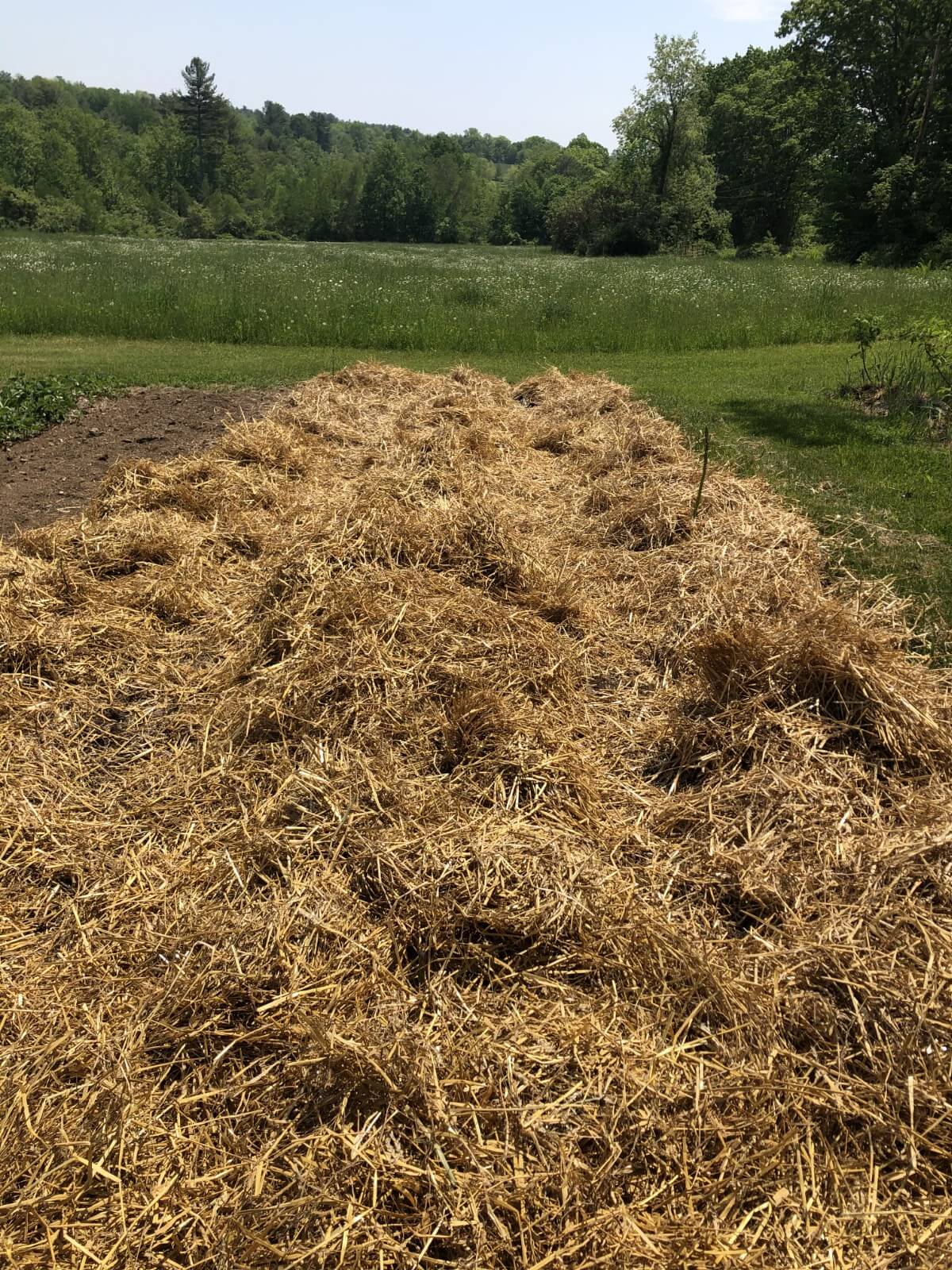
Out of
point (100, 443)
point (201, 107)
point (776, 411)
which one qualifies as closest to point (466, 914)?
point (100, 443)

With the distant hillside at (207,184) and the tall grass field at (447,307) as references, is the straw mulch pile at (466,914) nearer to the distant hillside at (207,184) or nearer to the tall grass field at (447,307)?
the tall grass field at (447,307)

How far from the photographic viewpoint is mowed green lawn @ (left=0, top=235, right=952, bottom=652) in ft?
21.6

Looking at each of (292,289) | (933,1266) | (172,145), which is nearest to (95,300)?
(292,289)

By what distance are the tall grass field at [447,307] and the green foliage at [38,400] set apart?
5265mm

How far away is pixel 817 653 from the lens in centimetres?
332

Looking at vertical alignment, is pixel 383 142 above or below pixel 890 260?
above

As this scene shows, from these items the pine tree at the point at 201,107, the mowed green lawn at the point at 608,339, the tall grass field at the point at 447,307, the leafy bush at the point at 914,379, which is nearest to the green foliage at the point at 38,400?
the mowed green lawn at the point at 608,339

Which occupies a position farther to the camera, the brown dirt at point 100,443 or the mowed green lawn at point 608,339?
the mowed green lawn at point 608,339

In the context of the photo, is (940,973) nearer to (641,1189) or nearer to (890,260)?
(641,1189)

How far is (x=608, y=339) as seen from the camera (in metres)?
14.7

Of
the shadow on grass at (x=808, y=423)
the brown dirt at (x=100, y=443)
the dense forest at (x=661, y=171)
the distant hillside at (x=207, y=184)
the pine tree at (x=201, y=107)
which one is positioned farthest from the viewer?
the pine tree at (x=201, y=107)

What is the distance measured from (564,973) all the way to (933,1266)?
1027mm

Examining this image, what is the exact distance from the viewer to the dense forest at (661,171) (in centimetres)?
3469

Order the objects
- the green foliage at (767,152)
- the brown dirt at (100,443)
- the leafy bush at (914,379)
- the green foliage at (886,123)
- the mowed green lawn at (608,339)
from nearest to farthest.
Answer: the brown dirt at (100,443)
the mowed green lawn at (608,339)
the leafy bush at (914,379)
the green foliage at (886,123)
the green foliage at (767,152)
